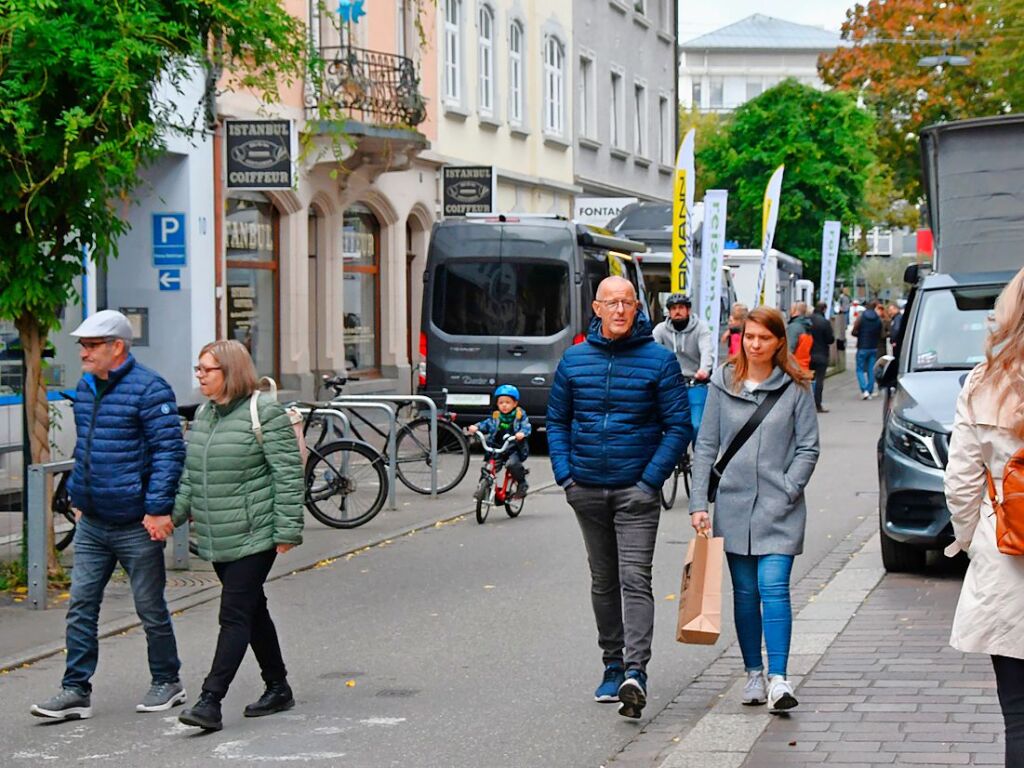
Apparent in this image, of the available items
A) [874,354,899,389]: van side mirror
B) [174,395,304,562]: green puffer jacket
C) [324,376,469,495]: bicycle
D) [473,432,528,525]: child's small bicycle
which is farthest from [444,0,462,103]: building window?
[174,395,304,562]: green puffer jacket

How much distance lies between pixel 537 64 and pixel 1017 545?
107ft

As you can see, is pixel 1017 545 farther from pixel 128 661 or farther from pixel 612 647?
pixel 128 661

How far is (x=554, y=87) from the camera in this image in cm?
3809

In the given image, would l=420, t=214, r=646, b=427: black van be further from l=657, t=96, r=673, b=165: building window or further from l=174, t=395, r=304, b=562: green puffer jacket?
l=657, t=96, r=673, b=165: building window

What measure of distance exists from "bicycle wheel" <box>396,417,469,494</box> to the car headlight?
631cm

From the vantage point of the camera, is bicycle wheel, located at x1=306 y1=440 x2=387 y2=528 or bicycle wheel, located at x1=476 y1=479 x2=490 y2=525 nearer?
bicycle wheel, located at x1=306 y1=440 x2=387 y2=528

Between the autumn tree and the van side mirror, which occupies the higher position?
the autumn tree

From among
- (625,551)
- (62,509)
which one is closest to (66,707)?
(625,551)

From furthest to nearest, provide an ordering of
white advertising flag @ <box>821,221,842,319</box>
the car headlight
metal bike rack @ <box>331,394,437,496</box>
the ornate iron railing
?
1. white advertising flag @ <box>821,221,842,319</box>
2. the ornate iron railing
3. metal bike rack @ <box>331,394,437,496</box>
4. the car headlight

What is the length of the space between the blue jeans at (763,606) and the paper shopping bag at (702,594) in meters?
0.28

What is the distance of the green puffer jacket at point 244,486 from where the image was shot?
7.52 meters

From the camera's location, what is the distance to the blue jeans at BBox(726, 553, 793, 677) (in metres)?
7.59

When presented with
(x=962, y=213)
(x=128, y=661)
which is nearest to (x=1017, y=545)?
(x=128, y=661)

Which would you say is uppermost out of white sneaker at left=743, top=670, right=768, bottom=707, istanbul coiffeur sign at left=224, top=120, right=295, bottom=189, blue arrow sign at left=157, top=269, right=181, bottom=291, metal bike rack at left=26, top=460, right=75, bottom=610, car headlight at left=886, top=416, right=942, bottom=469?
istanbul coiffeur sign at left=224, top=120, right=295, bottom=189
